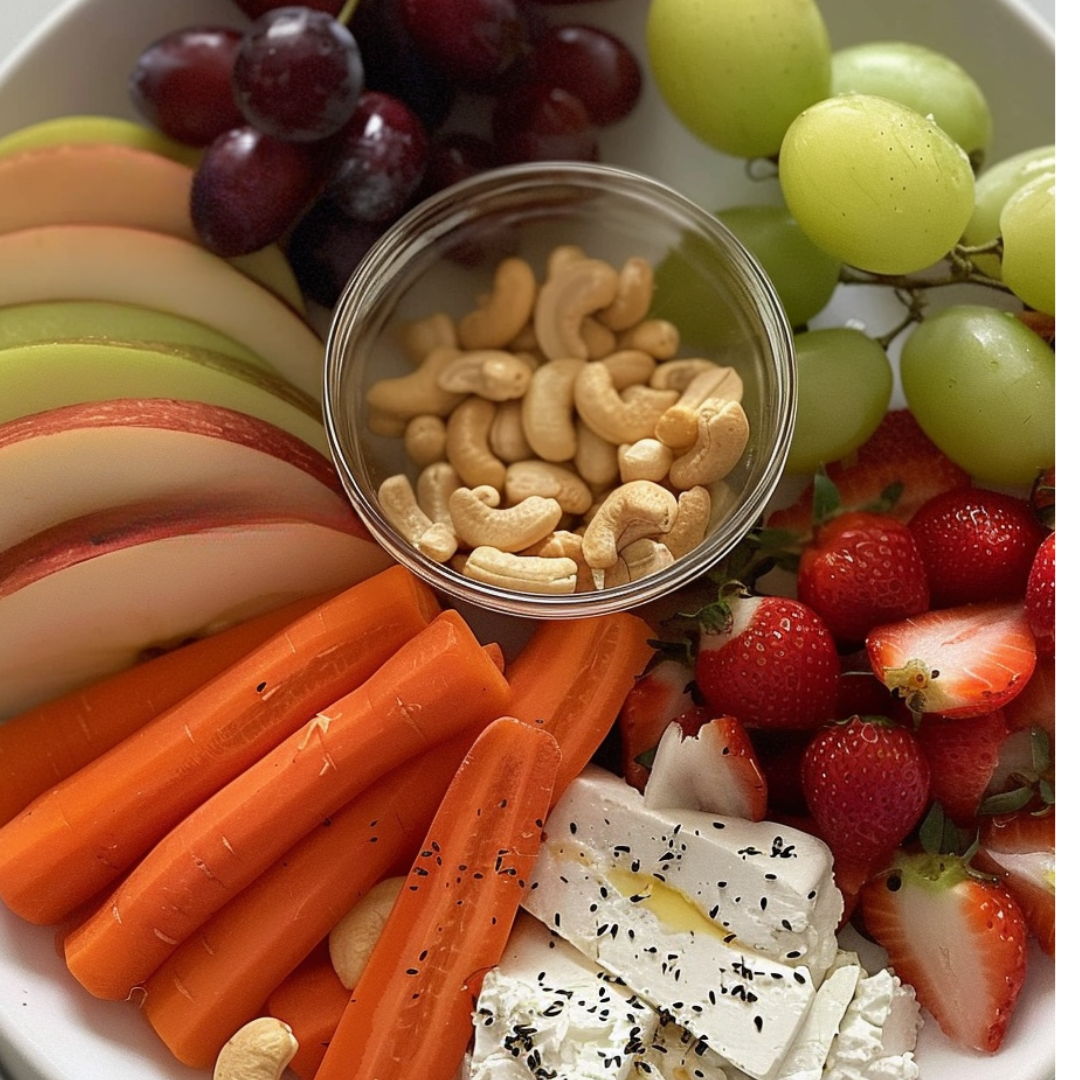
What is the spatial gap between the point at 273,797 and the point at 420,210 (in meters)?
0.49

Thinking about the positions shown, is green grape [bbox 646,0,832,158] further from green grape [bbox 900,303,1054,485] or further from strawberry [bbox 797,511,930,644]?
strawberry [bbox 797,511,930,644]

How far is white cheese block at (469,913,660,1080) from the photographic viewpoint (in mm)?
818

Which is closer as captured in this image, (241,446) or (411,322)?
(241,446)

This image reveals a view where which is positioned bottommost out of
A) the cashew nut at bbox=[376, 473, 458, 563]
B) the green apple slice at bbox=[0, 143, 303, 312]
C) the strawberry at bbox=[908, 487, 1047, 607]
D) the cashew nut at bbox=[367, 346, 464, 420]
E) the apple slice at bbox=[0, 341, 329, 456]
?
the strawberry at bbox=[908, 487, 1047, 607]

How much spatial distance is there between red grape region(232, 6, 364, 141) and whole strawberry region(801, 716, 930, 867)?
1.96ft

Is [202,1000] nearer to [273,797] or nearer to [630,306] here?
[273,797]

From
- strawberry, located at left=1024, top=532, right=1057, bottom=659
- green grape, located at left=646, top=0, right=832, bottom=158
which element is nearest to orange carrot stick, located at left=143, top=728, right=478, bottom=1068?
strawberry, located at left=1024, top=532, right=1057, bottom=659

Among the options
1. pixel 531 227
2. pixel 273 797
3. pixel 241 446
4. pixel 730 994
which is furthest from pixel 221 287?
pixel 730 994

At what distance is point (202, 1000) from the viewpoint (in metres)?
0.88

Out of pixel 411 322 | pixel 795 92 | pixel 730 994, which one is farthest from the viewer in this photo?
pixel 411 322

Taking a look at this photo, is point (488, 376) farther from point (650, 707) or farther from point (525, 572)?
point (650, 707)

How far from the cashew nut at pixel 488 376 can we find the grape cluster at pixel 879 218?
157 millimetres

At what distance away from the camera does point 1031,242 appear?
0.90 meters

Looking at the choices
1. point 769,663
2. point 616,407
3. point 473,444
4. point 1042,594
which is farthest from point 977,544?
point 473,444
